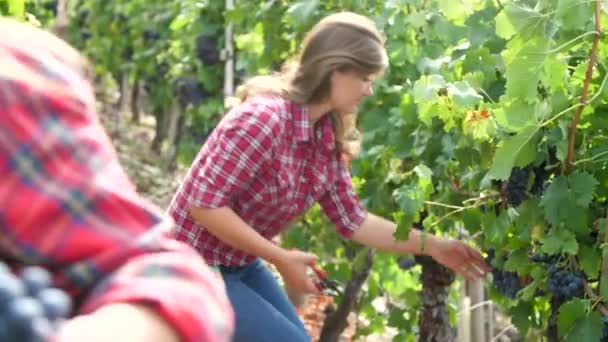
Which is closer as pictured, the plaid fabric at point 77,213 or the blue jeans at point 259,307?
the plaid fabric at point 77,213

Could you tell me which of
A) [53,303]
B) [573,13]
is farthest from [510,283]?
[53,303]

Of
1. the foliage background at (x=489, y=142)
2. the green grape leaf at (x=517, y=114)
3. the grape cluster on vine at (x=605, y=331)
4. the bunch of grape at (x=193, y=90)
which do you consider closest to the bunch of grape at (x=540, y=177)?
the foliage background at (x=489, y=142)

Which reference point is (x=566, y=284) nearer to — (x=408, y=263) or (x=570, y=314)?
(x=570, y=314)

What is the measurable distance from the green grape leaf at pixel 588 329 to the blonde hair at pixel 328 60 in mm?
998

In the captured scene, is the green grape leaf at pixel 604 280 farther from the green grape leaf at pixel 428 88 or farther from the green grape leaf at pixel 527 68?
the green grape leaf at pixel 428 88

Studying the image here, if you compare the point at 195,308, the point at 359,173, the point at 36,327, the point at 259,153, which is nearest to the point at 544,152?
the point at 259,153

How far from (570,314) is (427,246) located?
85 cm

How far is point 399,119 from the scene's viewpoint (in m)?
4.09

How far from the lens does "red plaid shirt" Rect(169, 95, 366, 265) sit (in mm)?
3111

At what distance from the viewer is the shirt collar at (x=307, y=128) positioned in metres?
3.25

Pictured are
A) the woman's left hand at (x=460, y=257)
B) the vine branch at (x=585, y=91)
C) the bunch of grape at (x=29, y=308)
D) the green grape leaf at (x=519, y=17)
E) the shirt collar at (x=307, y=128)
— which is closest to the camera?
the bunch of grape at (x=29, y=308)

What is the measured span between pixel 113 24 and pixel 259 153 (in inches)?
401

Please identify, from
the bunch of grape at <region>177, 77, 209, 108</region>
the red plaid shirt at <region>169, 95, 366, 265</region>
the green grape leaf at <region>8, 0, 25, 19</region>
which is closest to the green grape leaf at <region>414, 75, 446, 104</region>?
the red plaid shirt at <region>169, 95, 366, 265</region>

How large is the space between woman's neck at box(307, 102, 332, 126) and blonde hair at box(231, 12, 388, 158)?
0.05 ft
